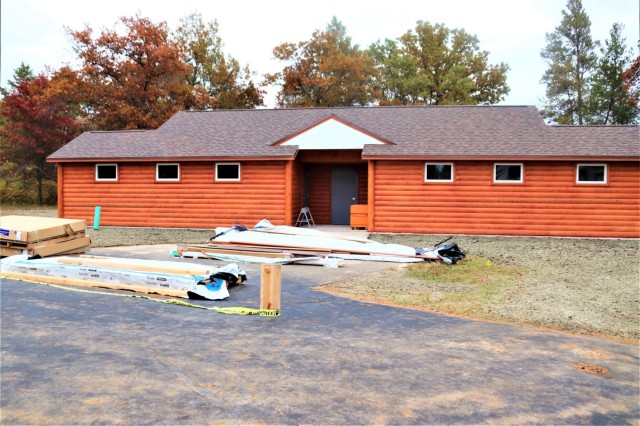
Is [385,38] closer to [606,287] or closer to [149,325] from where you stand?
[606,287]

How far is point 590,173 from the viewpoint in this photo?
17.1 metres

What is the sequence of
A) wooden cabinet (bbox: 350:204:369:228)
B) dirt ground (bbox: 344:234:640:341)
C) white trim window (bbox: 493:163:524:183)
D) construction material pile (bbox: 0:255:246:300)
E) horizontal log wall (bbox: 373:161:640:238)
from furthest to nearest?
wooden cabinet (bbox: 350:204:369:228)
white trim window (bbox: 493:163:524:183)
horizontal log wall (bbox: 373:161:640:238)
construction material pile (bbox: 0:255:246:300)
dirt ground (bbox: 344:234:640:341)

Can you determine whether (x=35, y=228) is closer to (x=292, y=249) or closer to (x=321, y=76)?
(x=292, y=249)

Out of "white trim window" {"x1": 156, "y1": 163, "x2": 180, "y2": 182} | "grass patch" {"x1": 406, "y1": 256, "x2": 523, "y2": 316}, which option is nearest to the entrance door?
"white trim window" {"x1": 156, "y1": 163, "x2": 180, "y2": 182}

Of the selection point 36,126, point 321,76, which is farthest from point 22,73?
point 321,76

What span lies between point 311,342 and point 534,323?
294 centimetres

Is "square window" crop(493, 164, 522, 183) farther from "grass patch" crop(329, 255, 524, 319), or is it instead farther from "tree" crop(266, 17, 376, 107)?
"tree" crop(266, 17, 376, 107)

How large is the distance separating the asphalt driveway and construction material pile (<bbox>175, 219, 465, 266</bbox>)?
4.92m

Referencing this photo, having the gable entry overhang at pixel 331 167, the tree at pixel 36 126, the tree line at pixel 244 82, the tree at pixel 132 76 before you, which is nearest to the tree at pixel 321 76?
the tree line at pixel 244 82

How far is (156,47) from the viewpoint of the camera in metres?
36.1

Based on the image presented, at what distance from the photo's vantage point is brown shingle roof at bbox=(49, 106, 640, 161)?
1741 centimetres

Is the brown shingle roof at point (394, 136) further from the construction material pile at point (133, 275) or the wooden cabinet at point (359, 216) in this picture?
the construction material pile at point (133, 275)

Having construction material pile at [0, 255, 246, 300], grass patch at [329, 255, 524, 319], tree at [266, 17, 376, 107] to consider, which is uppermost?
tree at [266, 17, 376, 107]

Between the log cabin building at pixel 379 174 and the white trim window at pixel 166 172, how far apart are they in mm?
39
